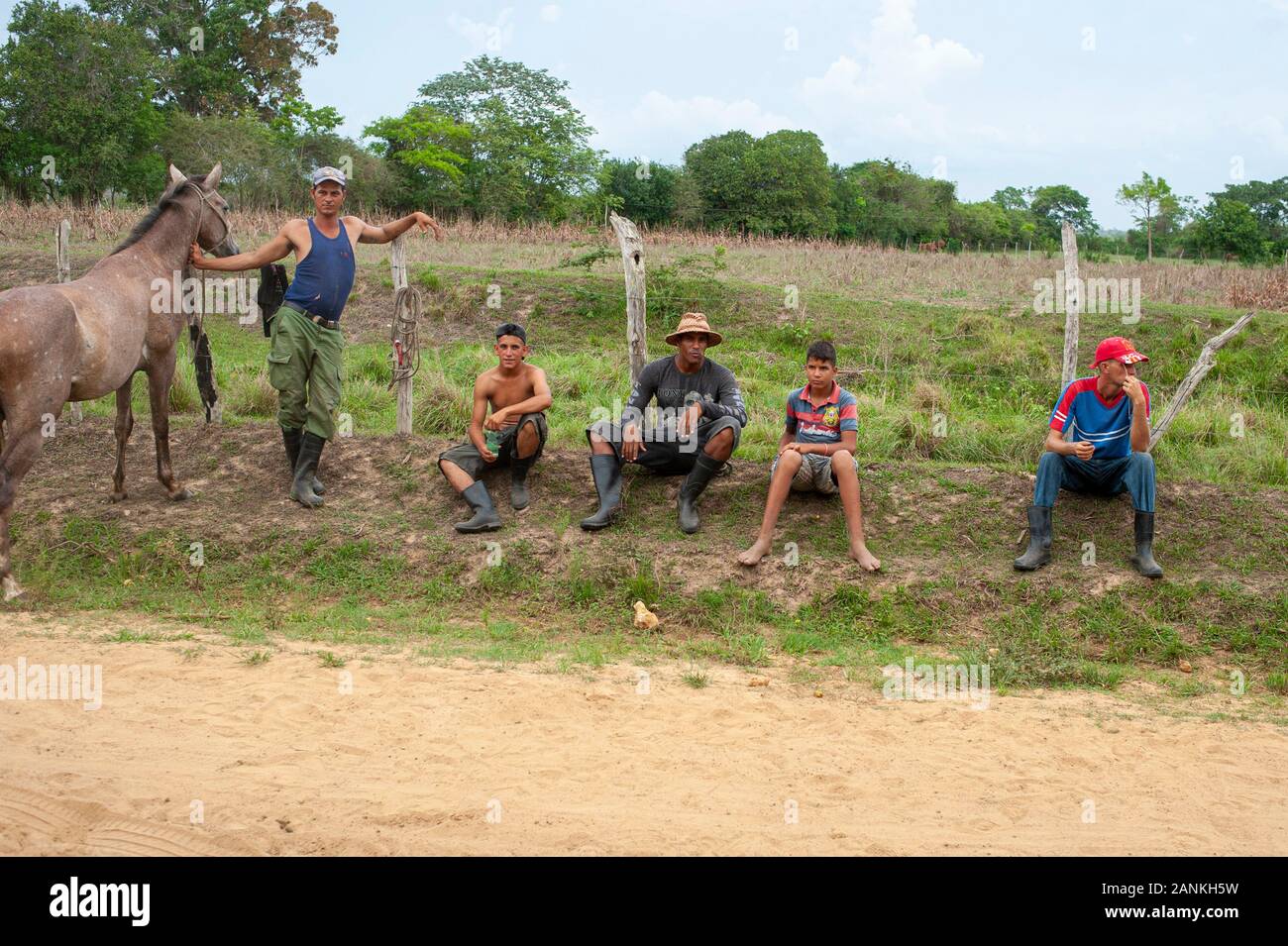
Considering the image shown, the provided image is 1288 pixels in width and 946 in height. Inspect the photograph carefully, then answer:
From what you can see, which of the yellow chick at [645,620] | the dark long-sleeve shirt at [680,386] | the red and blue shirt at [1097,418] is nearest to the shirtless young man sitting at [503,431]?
the dark long-sleeve shirt at [680,386]

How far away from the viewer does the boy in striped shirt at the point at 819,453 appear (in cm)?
712

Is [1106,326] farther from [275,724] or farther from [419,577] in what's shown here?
[275,724]

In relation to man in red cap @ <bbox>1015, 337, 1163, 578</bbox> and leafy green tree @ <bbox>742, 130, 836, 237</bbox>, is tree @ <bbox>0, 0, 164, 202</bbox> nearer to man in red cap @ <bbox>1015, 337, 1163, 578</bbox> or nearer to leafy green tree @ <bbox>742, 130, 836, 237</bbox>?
leafy green tree @ <bbox>742, 130, 836, 237</bbox>

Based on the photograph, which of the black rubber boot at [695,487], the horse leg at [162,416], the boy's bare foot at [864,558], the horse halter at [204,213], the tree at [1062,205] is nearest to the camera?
the boy's bare foot at [864,558]

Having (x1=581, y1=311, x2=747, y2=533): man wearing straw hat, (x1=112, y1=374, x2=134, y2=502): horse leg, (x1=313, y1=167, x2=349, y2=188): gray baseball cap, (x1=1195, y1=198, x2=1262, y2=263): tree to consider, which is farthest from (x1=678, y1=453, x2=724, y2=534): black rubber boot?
(x1=1195, y1=198, x2=1262, y2=263): tree

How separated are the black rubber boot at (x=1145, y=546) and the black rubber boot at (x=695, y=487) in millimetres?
2814

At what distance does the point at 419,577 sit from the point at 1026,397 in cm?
753

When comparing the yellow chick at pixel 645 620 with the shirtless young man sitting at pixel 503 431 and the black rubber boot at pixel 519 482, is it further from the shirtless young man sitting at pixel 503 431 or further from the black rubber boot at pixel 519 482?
the black rubber boot at pixel 519 482

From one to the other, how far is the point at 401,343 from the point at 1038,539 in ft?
16.7

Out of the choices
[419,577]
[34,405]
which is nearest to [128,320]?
[34,405]

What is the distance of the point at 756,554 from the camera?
712 centimetres

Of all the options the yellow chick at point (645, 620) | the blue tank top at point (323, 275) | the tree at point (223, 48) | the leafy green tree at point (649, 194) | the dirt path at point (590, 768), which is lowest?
the dirt path at point (590, 768)

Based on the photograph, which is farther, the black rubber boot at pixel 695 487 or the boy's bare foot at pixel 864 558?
the black rubber boot at pixel 695 487

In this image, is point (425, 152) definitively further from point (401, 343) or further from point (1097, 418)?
point (1097, 418)
